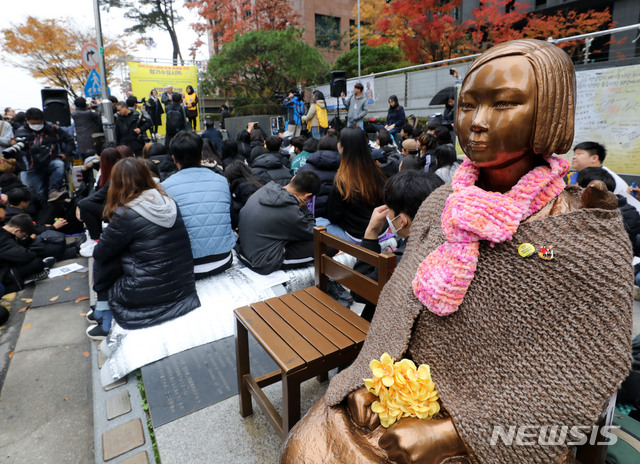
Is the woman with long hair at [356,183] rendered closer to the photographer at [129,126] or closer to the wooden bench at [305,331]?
the wooden bench at [305,331]

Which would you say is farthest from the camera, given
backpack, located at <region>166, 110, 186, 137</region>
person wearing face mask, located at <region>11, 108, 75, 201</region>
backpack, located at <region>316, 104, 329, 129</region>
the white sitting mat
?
backpack, located at <region>316, 104, 329, 129</region>

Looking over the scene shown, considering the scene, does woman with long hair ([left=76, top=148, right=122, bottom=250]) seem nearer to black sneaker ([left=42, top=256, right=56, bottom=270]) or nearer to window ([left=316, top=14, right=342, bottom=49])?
black sneaker ([left=42, top=256, right=56, bottom=270])

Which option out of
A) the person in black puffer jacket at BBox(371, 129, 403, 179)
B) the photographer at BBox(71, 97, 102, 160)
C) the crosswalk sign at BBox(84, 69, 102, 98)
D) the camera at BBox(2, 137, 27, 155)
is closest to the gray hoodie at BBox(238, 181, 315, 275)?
the person in black puffer jacket at BBox(371, 129, 403, 179)

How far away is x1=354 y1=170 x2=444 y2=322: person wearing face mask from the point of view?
2.37 metres

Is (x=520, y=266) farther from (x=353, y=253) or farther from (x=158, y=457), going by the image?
(x=158, y=457)

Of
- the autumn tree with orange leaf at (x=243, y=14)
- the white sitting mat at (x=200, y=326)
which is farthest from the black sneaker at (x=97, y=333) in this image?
the autumn tree with orange leaf at (x=243, y=14)

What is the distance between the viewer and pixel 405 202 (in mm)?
2391

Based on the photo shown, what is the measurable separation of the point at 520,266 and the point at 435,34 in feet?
52.6

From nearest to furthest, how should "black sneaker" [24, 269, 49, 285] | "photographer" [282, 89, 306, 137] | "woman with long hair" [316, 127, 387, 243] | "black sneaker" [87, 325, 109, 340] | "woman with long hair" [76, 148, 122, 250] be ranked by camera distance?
"black sneaker" [87, 325, 109, 340] → "woman with long hair" [316, 127, 387, 243] → "woman with long hair" [76, 148, 122, 250] → "black sneaker" [24, 269, 49, 285] → "photographer" [282, 89, 306, 137]

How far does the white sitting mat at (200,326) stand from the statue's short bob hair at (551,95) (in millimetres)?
2728

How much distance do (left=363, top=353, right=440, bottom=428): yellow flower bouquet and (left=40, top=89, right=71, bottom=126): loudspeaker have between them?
10.4m

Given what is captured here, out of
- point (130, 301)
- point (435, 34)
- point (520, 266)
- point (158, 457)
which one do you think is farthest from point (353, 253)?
point (435, 34)

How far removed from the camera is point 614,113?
504 cm

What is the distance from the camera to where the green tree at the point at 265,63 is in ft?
48.3
